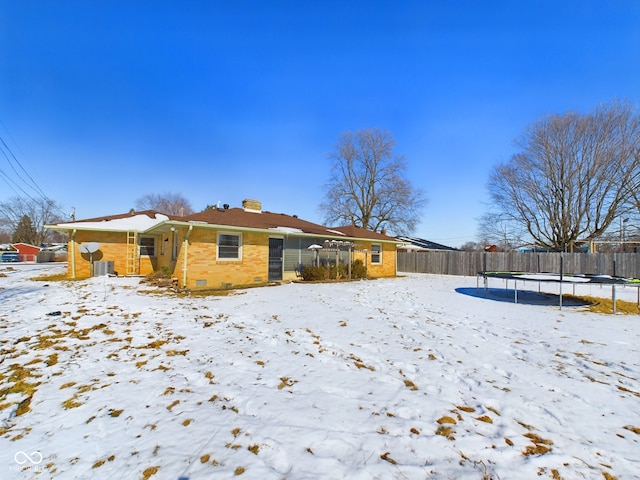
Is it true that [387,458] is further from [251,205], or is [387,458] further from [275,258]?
[251,205]

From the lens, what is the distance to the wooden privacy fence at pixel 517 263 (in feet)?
57.5

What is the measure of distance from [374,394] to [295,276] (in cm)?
1135

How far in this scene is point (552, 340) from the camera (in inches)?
224

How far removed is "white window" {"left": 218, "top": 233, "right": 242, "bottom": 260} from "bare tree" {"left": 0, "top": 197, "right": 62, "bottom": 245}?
171 ft

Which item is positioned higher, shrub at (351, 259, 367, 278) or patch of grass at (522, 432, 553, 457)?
shrub at (351, 259, 367, 278)

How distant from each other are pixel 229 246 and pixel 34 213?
179ft

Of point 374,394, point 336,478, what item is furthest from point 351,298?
point 336,478

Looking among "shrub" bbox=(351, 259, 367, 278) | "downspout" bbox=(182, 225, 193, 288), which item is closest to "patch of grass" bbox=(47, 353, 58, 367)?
"downspout" bbox=(182, 225, 193, 288)

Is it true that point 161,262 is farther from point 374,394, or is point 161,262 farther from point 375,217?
point 375,217

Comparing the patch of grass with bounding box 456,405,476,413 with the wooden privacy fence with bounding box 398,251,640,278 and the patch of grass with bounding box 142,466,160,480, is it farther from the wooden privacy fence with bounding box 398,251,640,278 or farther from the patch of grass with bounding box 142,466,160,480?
the wooden privacy fence with bounding box 398,251,640,278

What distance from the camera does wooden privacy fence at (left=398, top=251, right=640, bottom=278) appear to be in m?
17.5

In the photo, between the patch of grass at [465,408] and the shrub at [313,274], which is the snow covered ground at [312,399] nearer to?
the patch of grass at [465,408]

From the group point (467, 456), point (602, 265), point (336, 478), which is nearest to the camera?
point (336, 478)

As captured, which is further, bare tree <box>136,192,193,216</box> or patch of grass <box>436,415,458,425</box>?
bare tree <box>136,192,193,216</box>
